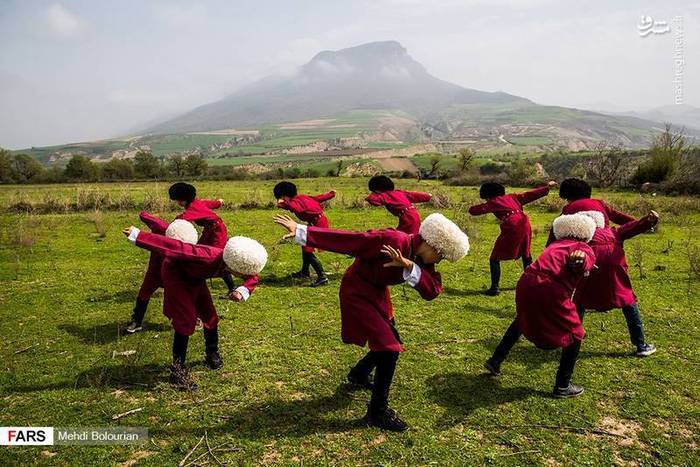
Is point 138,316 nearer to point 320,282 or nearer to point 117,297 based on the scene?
point 117,297

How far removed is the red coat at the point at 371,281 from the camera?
404 centimetres

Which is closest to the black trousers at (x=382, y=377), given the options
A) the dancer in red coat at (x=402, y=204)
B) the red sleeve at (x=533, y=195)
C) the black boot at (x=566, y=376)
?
the black boot at (x=566, y=376)

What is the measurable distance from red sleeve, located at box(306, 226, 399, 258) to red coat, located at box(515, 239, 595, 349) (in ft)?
5.83

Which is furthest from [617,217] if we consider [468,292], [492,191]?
[468,292]

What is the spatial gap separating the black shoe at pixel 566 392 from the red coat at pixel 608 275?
4.35ft

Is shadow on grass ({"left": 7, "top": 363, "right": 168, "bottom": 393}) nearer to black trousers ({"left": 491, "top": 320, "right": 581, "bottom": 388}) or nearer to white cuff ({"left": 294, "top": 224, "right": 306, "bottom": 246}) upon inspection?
white cuff ({"left": 294, "top": 224, "right": 306, "bottom": 246})

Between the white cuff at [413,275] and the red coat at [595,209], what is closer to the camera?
the white cuff at [413,275]

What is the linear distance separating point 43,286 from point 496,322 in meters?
9.89

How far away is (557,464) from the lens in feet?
13.6

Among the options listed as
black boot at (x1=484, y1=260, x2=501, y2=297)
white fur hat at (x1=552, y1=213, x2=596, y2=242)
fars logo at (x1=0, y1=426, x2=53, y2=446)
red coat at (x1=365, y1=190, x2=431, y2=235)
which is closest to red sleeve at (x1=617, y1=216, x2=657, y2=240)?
white fur hat at (x1=552, y1=213, x2=596, y2=242)

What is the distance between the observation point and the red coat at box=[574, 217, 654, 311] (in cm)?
588

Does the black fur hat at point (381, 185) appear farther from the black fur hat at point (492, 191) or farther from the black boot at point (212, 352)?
the black boot at point (212, 352)

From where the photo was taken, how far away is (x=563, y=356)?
5062 mm

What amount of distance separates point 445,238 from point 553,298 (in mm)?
1627
